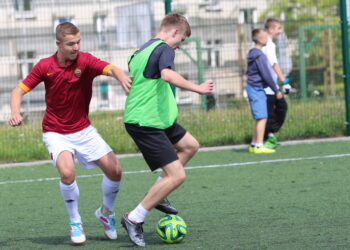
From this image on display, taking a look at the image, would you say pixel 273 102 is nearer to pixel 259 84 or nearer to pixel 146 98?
pixel 259 84

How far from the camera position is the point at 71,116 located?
612 cm

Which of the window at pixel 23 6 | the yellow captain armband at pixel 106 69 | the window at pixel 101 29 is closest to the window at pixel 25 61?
the window at pixel 23 6

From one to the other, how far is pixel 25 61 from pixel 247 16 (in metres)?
3.47

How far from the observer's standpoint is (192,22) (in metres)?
12.0

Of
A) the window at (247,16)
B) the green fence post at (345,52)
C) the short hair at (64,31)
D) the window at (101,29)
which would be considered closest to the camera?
the short hair at (64,31)

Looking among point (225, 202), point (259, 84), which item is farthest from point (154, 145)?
point (259, 84)

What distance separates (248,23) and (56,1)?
116 inches

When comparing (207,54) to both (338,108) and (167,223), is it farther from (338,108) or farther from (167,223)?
(167,223)

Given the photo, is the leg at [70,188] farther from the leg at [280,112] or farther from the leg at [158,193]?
the leg at [280,112]

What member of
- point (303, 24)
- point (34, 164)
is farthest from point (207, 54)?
point (34, 164)

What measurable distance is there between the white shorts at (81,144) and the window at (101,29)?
A: 18.3 ft

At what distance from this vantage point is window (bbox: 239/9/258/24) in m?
11.9

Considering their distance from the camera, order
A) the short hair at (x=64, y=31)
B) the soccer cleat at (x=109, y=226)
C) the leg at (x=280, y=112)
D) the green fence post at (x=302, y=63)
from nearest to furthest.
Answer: the short hair at (x=64, y=31)
the soccer cleat at (x=109, y=226)
the leg at (x=280, y=112)
the green fence post at (x=302, y=63)

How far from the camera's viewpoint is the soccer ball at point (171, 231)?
5723 mm
